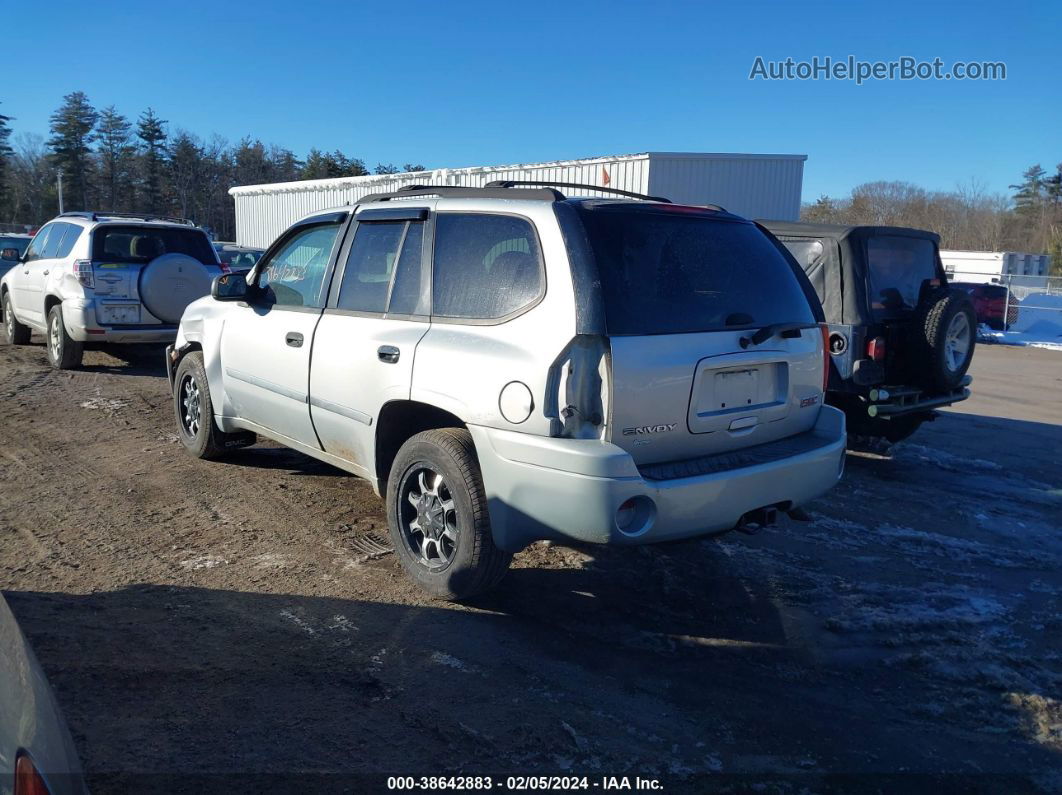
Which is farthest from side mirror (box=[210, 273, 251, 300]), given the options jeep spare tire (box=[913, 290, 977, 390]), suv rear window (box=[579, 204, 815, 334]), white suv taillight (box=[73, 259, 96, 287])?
jeep spare tire (box=[913, 290, 977, 390])

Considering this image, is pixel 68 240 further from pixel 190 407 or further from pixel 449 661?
pixel 449 661

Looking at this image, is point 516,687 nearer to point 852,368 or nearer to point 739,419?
point 739,419

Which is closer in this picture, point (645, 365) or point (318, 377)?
point (645, 365)

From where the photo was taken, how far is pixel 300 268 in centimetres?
537

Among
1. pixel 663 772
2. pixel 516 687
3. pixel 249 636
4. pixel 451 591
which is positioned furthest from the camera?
pixel 451 591

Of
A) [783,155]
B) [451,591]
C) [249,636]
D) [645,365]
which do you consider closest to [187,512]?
[249,636]

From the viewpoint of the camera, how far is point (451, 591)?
4082 mm

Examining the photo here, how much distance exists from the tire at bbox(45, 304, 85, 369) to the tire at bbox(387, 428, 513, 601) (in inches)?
294

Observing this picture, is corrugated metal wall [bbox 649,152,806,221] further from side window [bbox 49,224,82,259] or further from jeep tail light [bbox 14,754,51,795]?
jeep tail light [bbox 14,754,51,795]

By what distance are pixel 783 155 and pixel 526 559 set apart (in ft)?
59.1

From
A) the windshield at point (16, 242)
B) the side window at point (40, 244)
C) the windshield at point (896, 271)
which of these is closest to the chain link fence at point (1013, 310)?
the windshield at point (896, 271)

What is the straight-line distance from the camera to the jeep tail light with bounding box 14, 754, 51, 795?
1.51 metres

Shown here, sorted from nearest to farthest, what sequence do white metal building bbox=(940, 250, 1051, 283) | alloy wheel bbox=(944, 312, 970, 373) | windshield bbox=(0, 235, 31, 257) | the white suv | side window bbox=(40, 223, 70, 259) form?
alloy wheel bbox=(944, 312, 970, 373), the white suv, side window bbox=(40, 223, 70, 259), windshield bbox=(0, 235, 31, 257), white metal building bbox=(940, 250, 1051, 283)

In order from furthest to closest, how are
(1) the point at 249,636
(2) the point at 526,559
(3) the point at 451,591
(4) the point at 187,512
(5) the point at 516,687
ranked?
(4) the point at 187,512 < (2) the point at 526,559 < (3) the point at 451,591 < (1) the point at 249,636 < (5) the point at 516,687
